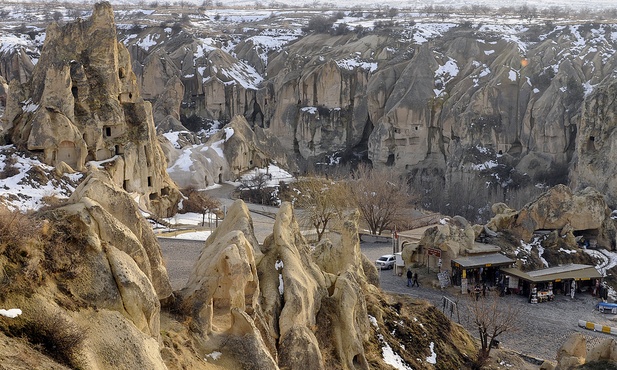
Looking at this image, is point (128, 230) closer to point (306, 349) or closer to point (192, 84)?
point (306, 349)

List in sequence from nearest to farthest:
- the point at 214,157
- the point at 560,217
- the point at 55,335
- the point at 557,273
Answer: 1. the point at 55,335
2. the point at 557,273
3. the point at 560,217
4. the point at 214,157

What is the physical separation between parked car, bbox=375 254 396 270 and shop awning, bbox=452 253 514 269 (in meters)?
2.68

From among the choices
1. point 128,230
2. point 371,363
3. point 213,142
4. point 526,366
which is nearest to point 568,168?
point 213,142

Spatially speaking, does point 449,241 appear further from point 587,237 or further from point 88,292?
point 88,292

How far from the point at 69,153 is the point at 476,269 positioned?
15.9 meters

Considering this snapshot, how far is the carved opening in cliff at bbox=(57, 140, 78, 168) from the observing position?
2847cm

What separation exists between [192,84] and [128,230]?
71.1m

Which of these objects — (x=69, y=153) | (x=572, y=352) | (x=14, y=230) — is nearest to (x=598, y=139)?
(x=572, y=352)

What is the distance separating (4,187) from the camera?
80.4 feet

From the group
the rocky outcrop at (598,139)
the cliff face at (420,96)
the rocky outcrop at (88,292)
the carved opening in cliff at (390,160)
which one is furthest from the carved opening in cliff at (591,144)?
the rocky outcrop at (88,292)

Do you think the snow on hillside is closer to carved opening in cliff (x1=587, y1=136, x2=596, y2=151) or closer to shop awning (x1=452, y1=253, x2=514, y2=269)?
shop awning (x1=452, y1=253, x2=514, y2=269)

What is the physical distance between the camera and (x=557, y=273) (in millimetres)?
23781

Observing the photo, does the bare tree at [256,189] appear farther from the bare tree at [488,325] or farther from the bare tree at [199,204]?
the bare tree at [488,325]

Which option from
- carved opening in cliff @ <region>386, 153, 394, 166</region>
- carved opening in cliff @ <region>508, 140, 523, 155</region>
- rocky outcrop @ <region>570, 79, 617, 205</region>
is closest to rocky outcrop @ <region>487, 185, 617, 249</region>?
rocky outcrop @ <region>570, 79, 617, 205</region>
